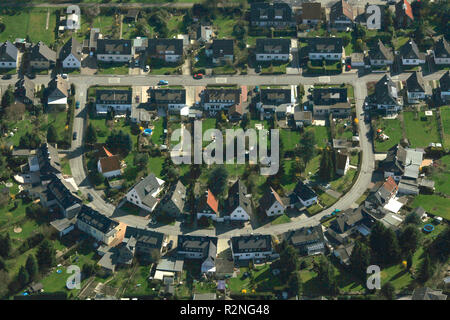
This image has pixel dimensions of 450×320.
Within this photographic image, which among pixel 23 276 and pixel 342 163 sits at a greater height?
pixel 342 163

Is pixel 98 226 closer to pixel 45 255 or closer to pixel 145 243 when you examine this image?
pixel 145 243

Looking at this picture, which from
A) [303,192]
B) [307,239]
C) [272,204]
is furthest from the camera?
[303,192]

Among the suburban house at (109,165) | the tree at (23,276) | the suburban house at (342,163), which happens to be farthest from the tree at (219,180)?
the tree at (23,276)

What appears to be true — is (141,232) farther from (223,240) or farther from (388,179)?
(388,179)

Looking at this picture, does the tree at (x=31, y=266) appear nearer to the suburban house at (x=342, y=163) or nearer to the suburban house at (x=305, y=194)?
the suburban house at (x=305, y=194)

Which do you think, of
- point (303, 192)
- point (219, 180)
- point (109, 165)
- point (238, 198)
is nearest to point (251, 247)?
point (238, 198)

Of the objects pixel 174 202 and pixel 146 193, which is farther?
pixel 146 193

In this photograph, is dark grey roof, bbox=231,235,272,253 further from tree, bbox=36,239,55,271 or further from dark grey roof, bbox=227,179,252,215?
tree, bbox=36,239,55,271

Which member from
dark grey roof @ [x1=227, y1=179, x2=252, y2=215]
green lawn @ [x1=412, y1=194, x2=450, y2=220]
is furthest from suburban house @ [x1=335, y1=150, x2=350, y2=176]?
dark grey roof @ [x1=227, y1=179, x2=252, y2=215]
